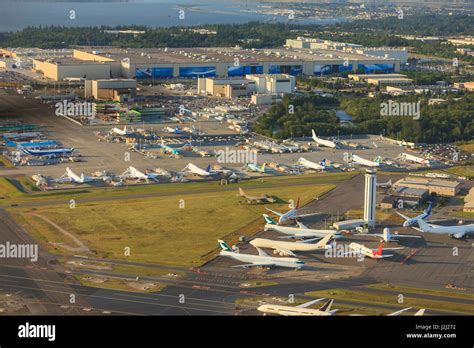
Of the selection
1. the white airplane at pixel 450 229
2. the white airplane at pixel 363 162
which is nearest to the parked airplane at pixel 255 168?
the white airplane at pixel 363 162

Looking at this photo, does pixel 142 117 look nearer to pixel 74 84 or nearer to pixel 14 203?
pixel 74 84

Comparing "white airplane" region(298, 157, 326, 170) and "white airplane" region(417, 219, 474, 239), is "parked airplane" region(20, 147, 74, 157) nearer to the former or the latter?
"white airplane" region(298, 157, 326, 170)

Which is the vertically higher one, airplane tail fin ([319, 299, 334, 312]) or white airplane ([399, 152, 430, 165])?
airplane tail fin ([319, 299, 334, 312])

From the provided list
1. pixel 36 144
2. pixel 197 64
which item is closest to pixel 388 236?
pixel 36 144

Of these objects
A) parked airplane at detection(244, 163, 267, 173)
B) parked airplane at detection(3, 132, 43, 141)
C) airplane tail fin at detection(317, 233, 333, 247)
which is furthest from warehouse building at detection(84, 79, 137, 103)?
airplane tail fin at detection(317, 233, 333, 247)

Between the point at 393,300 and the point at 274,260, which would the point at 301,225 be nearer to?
the point at 274,260
